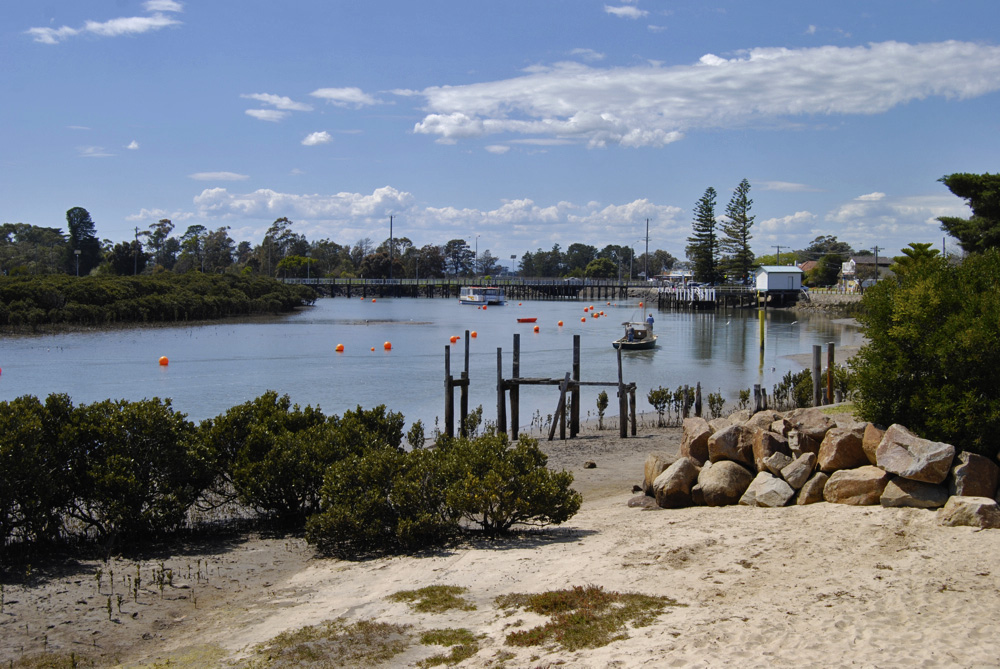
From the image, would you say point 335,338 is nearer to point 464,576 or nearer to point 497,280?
point 464,576

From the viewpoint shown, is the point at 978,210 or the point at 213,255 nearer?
the point at 978,210

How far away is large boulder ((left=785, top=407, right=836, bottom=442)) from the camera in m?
10.6

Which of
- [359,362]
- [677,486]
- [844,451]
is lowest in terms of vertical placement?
[359,362]

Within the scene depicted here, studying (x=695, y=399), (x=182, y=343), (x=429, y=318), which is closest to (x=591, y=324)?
(x=429, y=318)

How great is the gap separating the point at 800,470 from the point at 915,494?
1.45 meters

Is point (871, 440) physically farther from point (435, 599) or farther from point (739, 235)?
point (739, 235)

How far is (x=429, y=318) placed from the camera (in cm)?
8012

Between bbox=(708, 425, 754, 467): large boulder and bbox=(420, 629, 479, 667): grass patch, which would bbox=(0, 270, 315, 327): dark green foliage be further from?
bbox=(420, 629, 479, 667): grass patch

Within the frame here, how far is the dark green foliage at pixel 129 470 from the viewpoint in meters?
10.6

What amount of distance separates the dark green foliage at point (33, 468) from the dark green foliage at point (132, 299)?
4903 cm

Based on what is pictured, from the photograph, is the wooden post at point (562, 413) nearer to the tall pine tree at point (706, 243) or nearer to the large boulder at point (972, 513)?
the large boulder at point (972, 513)

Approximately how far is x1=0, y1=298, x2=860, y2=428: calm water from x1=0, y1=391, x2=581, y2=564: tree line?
1166 cm

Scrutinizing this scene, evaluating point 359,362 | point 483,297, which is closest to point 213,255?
point 483,297

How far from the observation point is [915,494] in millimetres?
9180
